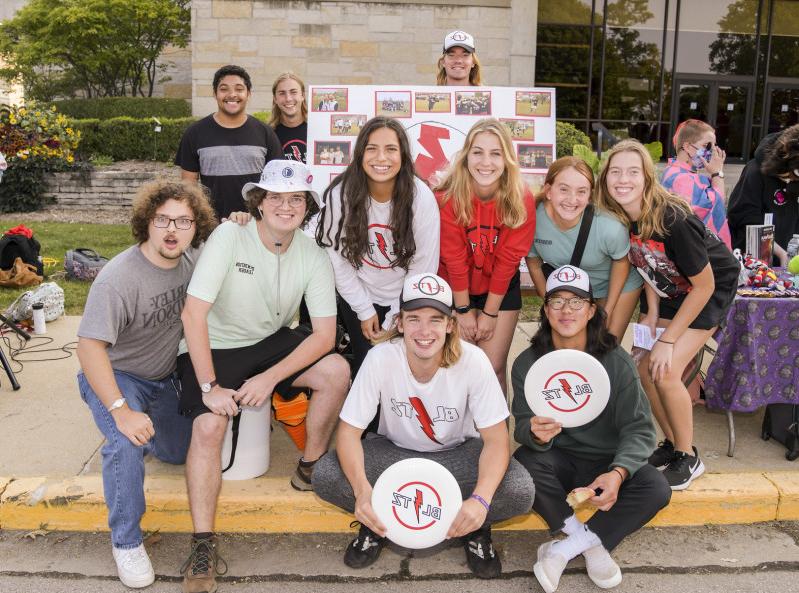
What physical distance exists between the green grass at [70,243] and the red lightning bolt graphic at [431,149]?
144 inches

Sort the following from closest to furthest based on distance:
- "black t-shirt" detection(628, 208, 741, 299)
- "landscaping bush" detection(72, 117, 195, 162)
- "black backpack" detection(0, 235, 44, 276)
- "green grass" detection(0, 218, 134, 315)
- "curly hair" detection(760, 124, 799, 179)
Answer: "black t-shirt" detection(628, 208, 741, 299) < "curly hair" detection(760, 124, 799, 179) < "green grass" detection(0, 218, 134, 315) < "black backpack" detection(0, 235, 44, 276) < "landscaping bush" detection(72, 117, 195, 162)

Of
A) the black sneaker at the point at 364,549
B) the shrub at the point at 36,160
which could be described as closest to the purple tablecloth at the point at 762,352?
the black sneaker at the point at 364,549

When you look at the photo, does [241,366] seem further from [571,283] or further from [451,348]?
[571,283]

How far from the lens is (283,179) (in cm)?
347

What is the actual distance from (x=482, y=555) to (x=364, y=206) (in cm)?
178

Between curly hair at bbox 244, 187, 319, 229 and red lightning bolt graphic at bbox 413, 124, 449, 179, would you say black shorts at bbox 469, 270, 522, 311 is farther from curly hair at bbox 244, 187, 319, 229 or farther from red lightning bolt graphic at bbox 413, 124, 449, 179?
red lightning bolt graphic at bbox 413, 124, 449, 179

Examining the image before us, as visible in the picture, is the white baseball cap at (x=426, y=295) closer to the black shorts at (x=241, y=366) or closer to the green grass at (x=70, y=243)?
the black shorts at (x=241, y=366)

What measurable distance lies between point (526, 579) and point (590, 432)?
74cm

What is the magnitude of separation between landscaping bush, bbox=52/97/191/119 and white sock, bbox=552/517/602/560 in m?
16.0

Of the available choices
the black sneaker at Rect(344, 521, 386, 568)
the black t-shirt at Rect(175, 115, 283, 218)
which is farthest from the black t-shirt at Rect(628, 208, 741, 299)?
the black t-shirt at Rect(175, 115, 283, 218)

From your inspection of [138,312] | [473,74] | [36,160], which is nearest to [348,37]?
[36,160]

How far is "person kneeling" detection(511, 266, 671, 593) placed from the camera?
121 inches

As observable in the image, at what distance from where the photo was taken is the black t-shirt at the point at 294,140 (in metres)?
5.61

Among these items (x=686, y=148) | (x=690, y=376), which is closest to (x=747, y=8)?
(x=686, y=148)
